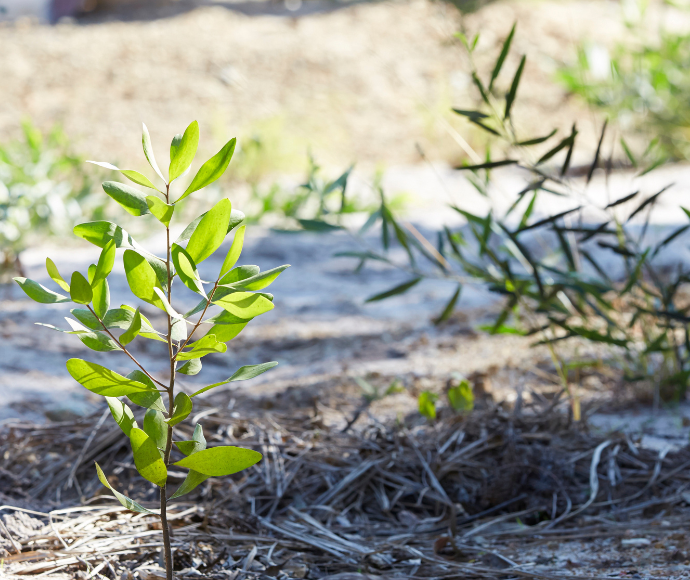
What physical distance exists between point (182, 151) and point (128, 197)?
0.07 meters

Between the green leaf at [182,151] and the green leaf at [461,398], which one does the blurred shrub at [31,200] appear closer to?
the green leaf at [461,398]

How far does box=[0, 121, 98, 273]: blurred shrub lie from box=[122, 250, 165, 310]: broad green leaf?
205 centimetres

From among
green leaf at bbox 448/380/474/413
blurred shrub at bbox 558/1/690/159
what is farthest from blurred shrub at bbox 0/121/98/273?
blurred shrub at bbox 558/1/690/159

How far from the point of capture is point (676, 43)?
407cm

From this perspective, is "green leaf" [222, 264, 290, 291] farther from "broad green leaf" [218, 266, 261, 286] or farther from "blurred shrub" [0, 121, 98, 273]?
"blurred shrub" [0, 121, 98, 273]

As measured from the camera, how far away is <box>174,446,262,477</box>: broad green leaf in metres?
0.65

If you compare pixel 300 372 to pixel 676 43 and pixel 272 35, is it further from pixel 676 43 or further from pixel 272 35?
pixel 272 35

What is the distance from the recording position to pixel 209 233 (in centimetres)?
64

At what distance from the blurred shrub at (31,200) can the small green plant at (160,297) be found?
79.7 inches

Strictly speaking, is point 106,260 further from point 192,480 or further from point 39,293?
point 192,480

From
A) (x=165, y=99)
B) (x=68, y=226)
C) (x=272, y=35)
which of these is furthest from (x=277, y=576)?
(x=272, y=35)

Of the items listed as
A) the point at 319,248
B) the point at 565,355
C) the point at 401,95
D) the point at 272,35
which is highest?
the point at 272,35

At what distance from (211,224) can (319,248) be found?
303 centimetres

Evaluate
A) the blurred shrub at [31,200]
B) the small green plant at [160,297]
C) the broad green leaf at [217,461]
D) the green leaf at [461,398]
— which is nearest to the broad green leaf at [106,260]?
the small green plant at [160,297]
